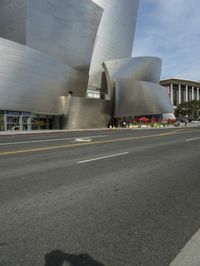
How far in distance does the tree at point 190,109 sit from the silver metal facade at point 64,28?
60.9 metres

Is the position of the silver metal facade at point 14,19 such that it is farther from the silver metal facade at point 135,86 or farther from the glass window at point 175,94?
the glass window at point 175,94

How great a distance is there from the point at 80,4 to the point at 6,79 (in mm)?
20184

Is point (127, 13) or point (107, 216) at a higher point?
point (127, 13)

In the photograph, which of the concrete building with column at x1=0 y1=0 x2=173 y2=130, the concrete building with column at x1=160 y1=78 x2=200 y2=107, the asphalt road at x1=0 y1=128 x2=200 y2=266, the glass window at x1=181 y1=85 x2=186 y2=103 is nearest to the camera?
the asphalt road at x1=0 y1=128 x2=200 y2=266

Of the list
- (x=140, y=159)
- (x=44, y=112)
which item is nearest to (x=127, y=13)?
(x=44, y=112)

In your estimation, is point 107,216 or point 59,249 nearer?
point 59,249

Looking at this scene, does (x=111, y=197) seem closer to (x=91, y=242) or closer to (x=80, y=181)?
(x=80, y=181)

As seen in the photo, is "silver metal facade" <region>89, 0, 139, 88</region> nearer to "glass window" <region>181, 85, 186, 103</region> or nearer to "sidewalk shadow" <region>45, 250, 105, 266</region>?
"sidewalk shadow" <region>45, 250, 105, 266</region>

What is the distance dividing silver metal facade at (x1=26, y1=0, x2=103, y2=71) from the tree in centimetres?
6086

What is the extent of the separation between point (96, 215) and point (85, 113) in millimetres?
41355

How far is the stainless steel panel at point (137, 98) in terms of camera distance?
52219mm

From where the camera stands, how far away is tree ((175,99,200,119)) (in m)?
99.8

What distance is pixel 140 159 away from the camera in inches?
390

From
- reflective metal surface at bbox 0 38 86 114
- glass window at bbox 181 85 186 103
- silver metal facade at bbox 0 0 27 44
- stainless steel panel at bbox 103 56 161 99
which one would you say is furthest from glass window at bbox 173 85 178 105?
silver metal facade at bbox 0 0 27 44
